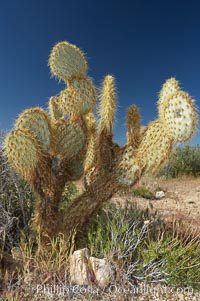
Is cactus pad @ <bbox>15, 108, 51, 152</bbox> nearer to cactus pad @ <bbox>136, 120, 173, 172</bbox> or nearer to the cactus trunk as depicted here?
Result: the cactus trunk

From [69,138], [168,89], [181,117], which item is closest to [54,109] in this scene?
[69,138]

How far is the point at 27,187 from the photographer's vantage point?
3.55 m

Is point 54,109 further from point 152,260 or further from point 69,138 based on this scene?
point 152,260

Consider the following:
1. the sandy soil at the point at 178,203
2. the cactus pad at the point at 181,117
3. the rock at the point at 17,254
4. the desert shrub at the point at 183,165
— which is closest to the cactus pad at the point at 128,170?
the cactus pad at the point at 181,117

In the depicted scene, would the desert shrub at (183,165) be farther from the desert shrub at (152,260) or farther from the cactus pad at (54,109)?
the desert shrub at (152,260)

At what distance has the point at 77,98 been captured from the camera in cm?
295

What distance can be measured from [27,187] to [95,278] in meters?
1.55

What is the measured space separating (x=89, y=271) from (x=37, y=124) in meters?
1.35

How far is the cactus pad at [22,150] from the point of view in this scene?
2.51 meters

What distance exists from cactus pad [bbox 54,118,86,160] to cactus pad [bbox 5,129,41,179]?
0.36 m

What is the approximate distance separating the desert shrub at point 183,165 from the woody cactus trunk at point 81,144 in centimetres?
846

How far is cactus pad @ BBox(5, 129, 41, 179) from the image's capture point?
2508 millimetres

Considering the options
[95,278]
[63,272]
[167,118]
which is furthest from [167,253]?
[167,118]

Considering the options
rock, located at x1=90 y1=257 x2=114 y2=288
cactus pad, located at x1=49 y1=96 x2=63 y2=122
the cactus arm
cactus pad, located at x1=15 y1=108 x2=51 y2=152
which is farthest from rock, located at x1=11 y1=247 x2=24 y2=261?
cactus pad, located at x1=49 y1=96 x2=63 y2=122
